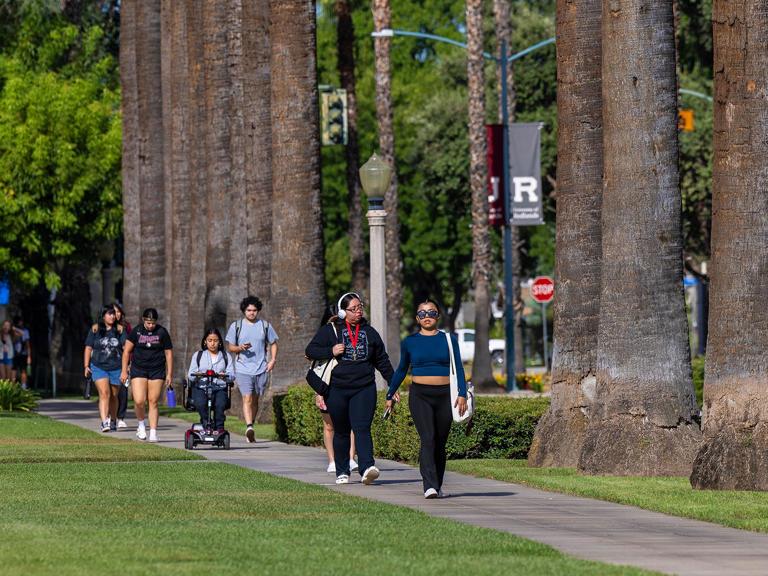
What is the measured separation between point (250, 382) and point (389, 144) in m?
27.4

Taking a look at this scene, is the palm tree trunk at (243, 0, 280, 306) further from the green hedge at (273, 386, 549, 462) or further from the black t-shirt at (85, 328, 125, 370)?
the green hedge at (273, 386, 549, 462)

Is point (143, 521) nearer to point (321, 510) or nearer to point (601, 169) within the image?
point (321, 510)

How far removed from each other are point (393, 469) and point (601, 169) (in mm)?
3967

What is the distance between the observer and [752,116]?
18.1m

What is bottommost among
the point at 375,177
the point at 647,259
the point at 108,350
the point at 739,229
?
the point at 108,350

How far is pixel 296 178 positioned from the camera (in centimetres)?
3028

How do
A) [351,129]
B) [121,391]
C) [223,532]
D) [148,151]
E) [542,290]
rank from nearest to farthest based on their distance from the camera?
[223,532]
[121,391]
[148,151]
[542,290]
[351,129]

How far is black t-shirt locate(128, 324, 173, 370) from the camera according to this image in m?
27.0

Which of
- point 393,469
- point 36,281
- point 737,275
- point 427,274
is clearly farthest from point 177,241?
point 427,274

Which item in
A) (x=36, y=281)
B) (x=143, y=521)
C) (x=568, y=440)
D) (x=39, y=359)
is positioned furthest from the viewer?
(x=39, y=359)

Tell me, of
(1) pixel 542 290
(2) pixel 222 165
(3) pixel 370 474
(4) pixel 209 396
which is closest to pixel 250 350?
(4) pixel 209 396

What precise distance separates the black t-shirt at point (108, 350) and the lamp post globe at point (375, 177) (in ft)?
19.4

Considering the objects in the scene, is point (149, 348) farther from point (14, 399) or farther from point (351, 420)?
point (14, 399)

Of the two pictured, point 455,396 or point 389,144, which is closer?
point 455,396
